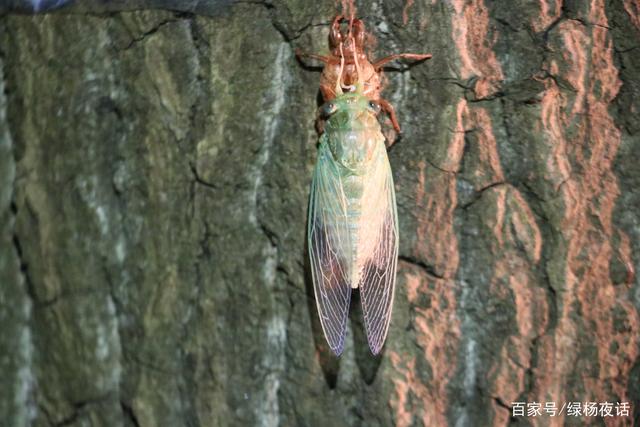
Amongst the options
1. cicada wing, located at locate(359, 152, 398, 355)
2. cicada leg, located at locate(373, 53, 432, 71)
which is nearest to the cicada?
cicada leg, located at locate(373, 53, 432, 71)

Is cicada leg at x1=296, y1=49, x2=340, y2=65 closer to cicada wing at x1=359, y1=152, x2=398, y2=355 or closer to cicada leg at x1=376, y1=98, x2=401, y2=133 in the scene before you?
cicada leg at x1=376, y1=98, x2=401, y2=133

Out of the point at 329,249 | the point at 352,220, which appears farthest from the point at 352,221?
the point at 329,249

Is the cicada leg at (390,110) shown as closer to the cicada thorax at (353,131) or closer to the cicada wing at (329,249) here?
the cicada thorax at (353,131)

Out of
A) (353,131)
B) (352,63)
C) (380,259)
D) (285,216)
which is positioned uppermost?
(352,63)

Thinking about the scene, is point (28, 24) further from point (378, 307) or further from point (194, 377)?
point (378, 307)

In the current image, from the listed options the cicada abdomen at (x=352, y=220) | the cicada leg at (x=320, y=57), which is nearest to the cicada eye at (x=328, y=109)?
the cicada abdomen at (x=352, y=220)

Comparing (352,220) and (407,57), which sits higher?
(407,57)

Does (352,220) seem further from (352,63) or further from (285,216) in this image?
(352,63)
